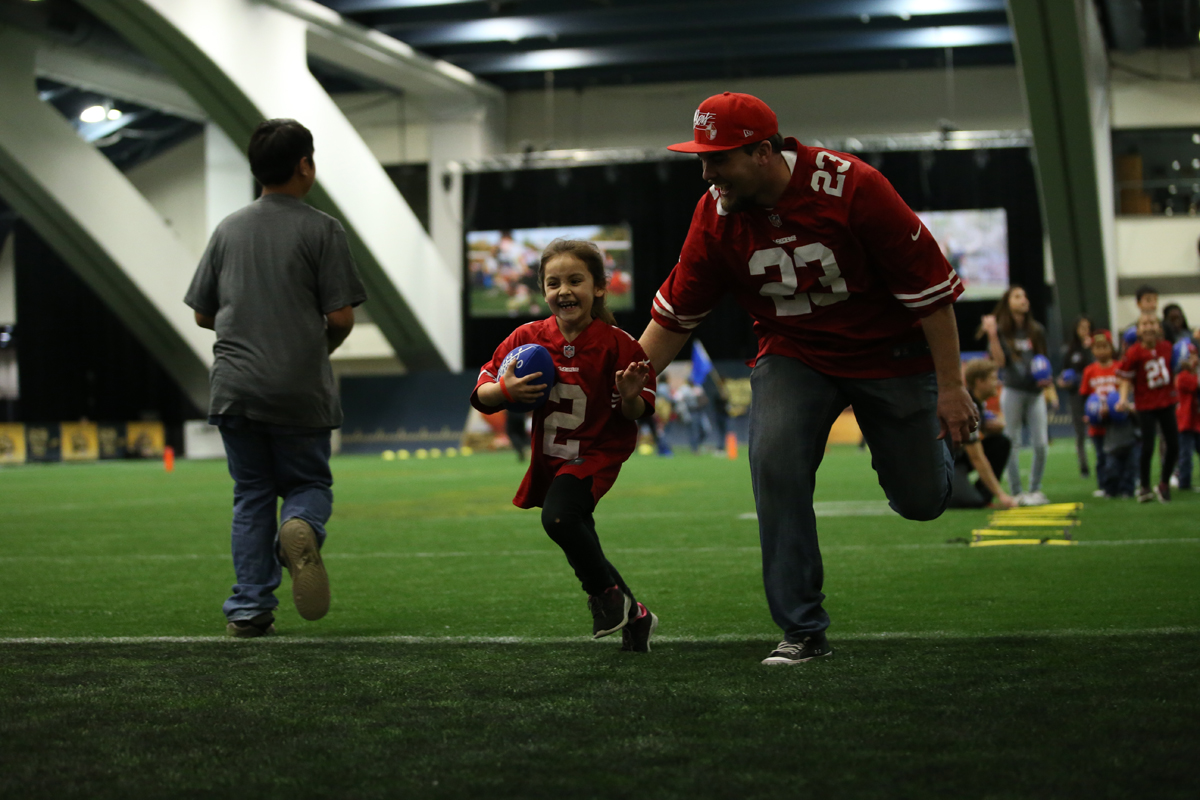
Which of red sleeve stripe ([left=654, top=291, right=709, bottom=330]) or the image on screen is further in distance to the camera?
the image on screen

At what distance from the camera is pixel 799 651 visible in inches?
147

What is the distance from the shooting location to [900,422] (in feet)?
12.9

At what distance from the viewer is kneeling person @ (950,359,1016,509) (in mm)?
9508

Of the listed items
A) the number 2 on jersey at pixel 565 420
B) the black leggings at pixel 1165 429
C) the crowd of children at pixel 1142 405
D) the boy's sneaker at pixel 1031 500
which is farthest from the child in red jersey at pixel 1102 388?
the number 2 on jersey at pixel 565 420

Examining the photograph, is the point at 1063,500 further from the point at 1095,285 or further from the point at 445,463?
the point at 1095,285

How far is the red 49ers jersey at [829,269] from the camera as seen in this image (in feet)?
12.1

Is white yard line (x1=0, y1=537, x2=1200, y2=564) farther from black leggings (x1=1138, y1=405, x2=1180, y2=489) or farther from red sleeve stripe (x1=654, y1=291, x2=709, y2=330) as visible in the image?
black leggings (x1=1138, y1=405, x2=1180, y2=489)

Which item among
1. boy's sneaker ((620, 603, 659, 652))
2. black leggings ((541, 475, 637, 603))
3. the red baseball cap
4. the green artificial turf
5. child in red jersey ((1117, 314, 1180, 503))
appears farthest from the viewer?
child in red jersey ((1117, 314, 1180, 503))

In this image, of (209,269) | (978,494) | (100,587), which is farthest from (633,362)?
(978,494)

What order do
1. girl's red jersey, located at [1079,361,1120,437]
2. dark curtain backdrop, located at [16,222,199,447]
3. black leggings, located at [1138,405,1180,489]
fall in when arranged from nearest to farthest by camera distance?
black leggings, located at [1138,405,1180,489]
girl's red jersey, located at [1079,361,1120,437]
dark curtain backdrop, located at [16,222,199,447]

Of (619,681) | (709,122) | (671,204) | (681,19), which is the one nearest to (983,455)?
(709,122)

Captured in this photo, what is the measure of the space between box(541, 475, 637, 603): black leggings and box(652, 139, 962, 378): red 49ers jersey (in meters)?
0.67

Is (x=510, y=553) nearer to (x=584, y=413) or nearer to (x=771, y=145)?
(x=584, y=413)

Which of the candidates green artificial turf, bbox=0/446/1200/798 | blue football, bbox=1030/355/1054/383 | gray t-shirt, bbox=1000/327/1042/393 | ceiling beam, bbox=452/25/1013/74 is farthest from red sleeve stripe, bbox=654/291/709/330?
ceiling beam, bbox=452/25/1013/74
